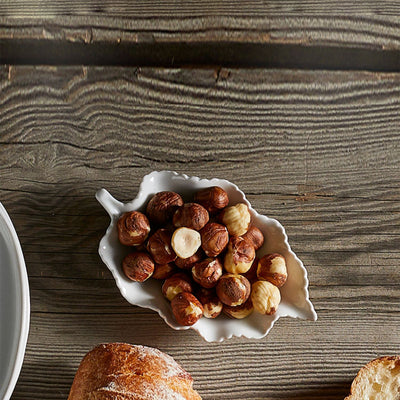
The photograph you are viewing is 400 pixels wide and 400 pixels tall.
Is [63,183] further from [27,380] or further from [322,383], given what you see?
[322,383]

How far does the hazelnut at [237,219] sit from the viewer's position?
96 cm

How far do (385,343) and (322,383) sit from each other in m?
0.14

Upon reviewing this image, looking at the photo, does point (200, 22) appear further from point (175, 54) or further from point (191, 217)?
point (191, 217)

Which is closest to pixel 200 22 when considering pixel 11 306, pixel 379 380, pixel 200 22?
pixel 200 22

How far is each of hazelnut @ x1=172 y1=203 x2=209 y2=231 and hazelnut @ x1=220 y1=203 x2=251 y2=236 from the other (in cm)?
4

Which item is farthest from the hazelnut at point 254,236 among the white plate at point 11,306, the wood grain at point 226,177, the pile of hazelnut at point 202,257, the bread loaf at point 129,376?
the white plate at point 11,306

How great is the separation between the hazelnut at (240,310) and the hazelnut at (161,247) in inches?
5.1

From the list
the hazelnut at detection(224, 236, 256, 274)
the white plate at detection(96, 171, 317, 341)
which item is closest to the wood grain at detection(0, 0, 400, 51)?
the white plate at detection(96, 171, 317, 341)

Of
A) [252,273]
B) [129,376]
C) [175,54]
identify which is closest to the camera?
[129,376]

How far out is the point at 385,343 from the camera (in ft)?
3.48

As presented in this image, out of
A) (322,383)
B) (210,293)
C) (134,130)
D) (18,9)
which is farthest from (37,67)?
(322,383)

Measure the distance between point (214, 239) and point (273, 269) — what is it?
0.37 feet

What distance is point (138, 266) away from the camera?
95cm

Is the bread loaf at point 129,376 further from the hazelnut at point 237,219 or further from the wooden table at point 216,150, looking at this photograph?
the hazelnut at point 237,219
